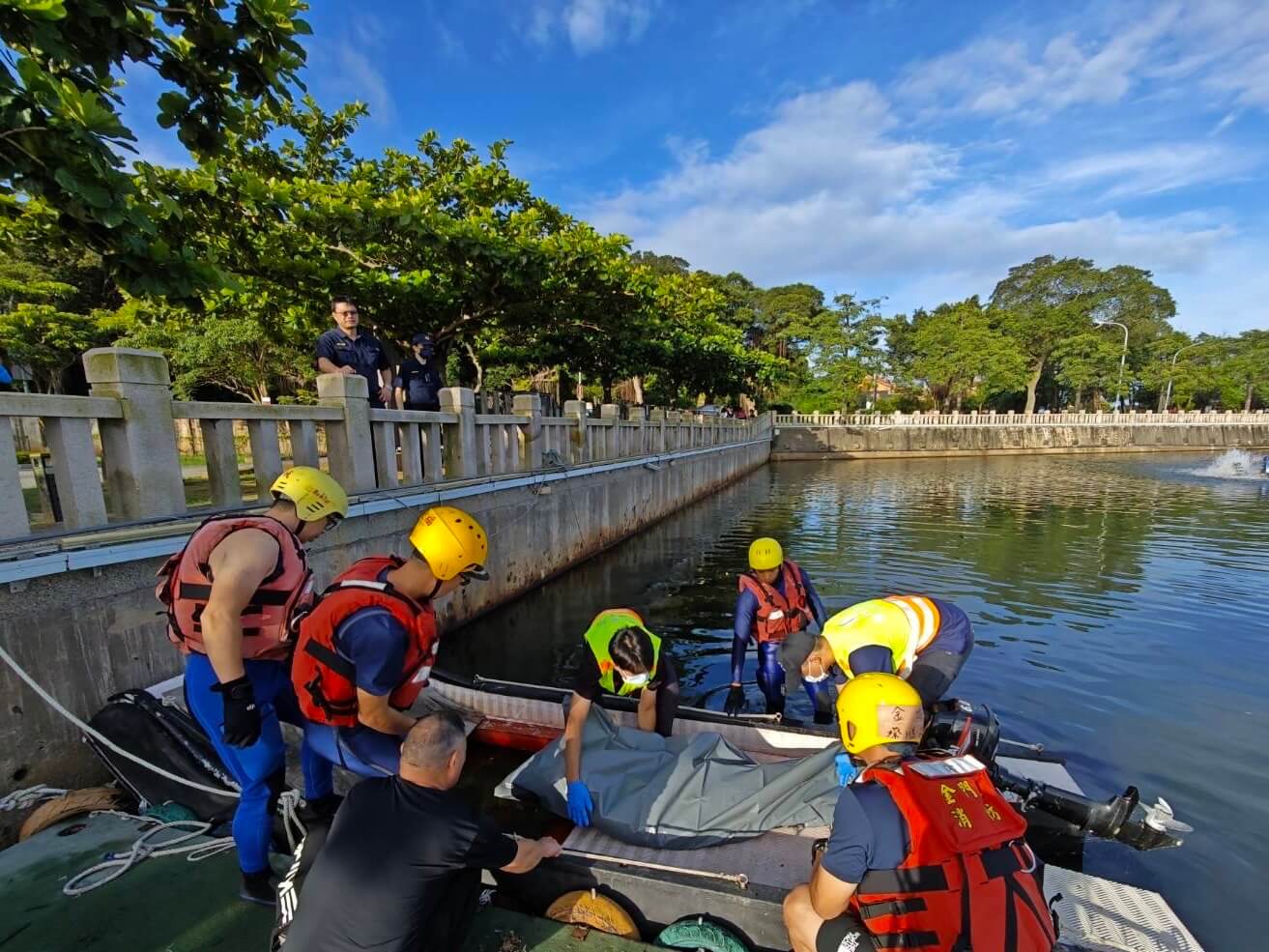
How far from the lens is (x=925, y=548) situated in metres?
15.4

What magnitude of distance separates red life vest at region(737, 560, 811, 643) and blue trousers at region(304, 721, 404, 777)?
12.1 feet

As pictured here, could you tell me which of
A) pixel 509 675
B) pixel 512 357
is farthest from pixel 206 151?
pixel 512 357

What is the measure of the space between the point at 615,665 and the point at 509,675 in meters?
4.38

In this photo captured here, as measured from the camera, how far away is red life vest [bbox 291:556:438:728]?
2.91m

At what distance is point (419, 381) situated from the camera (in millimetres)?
8922

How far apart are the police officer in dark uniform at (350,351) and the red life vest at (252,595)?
4527mm

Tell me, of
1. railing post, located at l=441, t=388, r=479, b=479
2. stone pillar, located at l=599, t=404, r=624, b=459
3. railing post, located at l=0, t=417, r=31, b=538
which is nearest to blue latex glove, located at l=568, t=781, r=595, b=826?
railing post, located at l=0, t=417, r=31, b=538

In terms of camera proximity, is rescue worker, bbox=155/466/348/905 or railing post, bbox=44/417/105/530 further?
railing post, bbox=44/417/105/530

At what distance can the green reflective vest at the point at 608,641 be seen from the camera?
4062mm

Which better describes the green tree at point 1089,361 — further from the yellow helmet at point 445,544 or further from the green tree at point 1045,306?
the yellow helmet at point 445,544

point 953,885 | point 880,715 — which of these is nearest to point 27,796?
point 880,715

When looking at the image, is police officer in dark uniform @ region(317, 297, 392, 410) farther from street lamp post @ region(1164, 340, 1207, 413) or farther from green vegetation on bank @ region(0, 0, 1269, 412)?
street lamp post @ region(1164, 340, 1207, 413)

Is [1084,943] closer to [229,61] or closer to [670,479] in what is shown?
[229,61]

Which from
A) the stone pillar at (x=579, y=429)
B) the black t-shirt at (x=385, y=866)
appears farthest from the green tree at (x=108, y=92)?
the stone pillar at (x=579, y=429)
